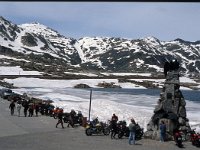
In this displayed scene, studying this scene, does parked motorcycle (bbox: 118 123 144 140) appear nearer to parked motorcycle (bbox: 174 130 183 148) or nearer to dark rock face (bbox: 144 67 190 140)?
dark rock face (bbox: 144 67 190 140)

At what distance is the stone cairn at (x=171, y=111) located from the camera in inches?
1046

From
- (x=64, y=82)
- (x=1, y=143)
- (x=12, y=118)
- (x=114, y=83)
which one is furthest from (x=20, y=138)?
(x=114, y=83)

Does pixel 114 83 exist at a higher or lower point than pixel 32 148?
higher

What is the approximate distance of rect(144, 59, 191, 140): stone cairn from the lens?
26.6m

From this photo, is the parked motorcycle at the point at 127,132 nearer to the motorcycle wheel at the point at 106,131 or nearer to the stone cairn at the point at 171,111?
the stone cairn at the point at 171,111

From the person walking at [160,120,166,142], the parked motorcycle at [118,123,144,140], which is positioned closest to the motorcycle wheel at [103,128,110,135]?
the parked motorcycle at [118,123,144,140]

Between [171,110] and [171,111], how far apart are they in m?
0.07

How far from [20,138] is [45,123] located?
9396 mm

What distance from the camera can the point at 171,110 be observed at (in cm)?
2708

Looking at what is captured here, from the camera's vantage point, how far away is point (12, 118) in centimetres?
3547

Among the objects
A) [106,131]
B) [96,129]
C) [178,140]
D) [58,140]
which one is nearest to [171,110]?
[178,140]

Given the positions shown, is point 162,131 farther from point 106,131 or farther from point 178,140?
point 106,131

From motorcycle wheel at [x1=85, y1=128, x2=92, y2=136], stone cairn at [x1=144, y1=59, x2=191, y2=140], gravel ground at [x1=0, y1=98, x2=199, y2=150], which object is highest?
stone cairn at [x1=144, y1=59, x2=191, y2=140]

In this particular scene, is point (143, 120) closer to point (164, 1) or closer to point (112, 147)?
point (112, 147)
